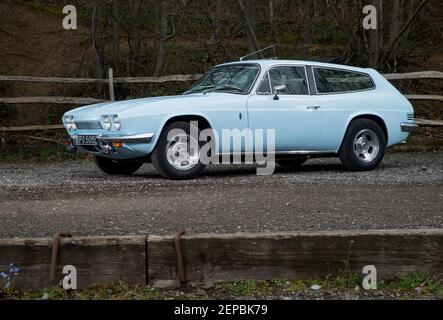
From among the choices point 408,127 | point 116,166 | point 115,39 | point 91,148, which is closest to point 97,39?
point 115,39

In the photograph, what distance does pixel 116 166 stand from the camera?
1127cm

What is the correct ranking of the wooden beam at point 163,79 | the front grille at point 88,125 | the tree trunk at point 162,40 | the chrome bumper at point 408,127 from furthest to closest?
the tree trunk at point 162,40, the wooden beam at point 163,79, the chrome bumper at point 408,127, the front grille at point 88,125

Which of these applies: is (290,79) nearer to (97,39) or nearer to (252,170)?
(252,170)

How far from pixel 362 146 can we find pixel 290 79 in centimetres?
143

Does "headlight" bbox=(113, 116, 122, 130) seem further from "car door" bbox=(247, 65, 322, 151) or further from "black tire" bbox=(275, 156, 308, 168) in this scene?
"black tire" bbox=(275, 156, 308, 168)

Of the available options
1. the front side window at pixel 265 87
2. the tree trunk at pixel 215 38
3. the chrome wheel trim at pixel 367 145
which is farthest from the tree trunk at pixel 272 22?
the front side window at pixel 265 87

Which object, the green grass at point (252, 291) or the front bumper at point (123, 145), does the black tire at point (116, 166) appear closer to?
the front bumper at point (123, 145)

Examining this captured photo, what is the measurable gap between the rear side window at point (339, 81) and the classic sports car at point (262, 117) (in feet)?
0.05

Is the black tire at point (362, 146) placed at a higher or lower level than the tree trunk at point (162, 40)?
lower

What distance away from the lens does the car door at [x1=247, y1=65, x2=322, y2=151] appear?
10.5m

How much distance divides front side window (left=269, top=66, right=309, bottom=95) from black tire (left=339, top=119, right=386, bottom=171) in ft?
2.91

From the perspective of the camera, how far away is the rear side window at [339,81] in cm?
1129

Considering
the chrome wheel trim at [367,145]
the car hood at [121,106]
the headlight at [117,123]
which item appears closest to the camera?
the headlight at [117,123]
